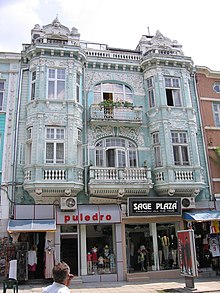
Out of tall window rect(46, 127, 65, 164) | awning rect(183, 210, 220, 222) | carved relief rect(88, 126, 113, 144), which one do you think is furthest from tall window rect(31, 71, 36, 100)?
awning rect(183, 210, 220, 222)

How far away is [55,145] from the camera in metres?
15.7

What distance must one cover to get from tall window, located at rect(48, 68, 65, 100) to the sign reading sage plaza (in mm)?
7134

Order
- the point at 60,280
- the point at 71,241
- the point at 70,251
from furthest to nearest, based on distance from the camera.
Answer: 1. the point at 71,241
2. the point at 70,251
3. the point at 60,280

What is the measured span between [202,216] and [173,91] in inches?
309

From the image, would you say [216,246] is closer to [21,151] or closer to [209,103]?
[209,103]

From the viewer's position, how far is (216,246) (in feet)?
53.1

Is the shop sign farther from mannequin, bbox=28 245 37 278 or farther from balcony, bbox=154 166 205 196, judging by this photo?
balcony, bbox=154 166 205 196

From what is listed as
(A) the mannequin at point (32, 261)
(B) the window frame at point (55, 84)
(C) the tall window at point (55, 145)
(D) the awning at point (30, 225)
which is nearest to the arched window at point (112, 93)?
(B) the window frame at point (55, 84)

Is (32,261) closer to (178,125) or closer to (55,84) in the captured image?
(55,84)

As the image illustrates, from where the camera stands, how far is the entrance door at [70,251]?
1480 centimetres

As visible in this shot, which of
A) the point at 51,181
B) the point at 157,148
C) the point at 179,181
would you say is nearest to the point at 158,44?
the point at 157,148

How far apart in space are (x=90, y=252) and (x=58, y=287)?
11962mm

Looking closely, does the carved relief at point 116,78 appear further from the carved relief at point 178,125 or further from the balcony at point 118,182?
the balcony at point 118,182

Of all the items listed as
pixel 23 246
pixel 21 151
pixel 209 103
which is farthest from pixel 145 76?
pixel 23 246
